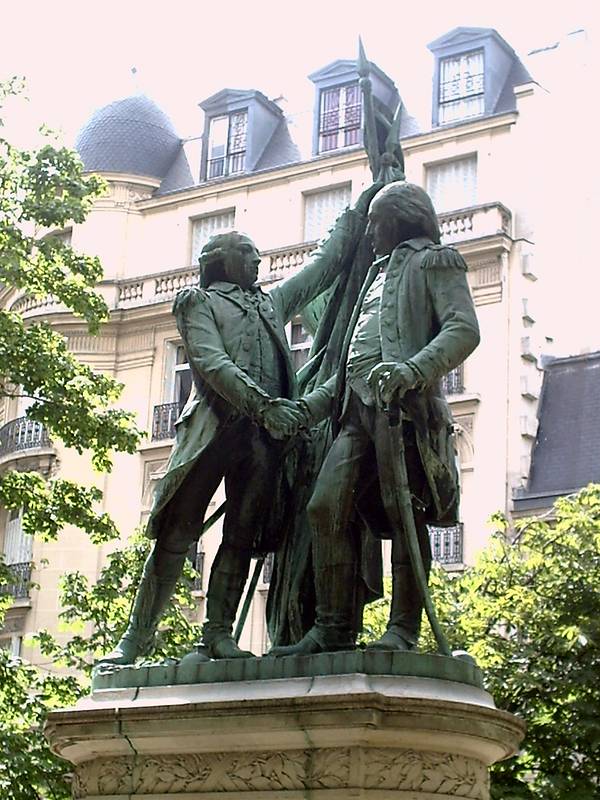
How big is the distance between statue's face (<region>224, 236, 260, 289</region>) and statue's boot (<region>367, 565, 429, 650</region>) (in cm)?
173

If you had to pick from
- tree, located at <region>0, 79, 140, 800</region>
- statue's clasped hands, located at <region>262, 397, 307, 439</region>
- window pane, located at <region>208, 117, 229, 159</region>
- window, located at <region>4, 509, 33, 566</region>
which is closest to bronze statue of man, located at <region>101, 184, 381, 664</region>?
statue's clasped hands, located at <region>262, 397, 307, 439</region>

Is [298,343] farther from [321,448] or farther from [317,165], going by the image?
[321,448]

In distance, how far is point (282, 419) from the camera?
274 inches

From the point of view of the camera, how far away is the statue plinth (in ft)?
19.6

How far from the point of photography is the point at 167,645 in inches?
612

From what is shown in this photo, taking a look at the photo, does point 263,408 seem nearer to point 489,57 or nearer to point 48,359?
point 48,359

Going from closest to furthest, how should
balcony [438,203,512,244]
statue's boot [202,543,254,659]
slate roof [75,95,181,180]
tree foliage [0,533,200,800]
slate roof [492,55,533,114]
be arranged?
statue's boot [202,543,254,659]
tree foliage [0,533,200,800]
balcony [438,203,512,244]
slate roof [492,55,533,114]
slate roof [75,95,181,180]

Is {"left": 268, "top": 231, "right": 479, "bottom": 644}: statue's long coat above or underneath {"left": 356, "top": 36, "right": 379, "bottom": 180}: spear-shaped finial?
underneath

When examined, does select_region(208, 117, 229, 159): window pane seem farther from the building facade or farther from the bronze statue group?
the bronze statue group

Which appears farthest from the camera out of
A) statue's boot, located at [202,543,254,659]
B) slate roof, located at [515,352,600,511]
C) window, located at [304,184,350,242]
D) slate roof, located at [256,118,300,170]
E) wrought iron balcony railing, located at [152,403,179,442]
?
slate roof, located at [256,118,300,170]

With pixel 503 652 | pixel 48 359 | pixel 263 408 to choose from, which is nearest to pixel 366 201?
pixel 263 408

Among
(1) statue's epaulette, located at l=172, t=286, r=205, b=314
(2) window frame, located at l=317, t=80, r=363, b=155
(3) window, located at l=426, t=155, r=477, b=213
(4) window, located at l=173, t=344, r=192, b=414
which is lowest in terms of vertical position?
(1) statue's epaulette, located at l=172, t=286, r=205, b=314

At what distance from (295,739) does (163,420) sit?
24.9m

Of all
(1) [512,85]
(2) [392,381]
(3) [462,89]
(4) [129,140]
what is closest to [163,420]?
(4) [129,140]
